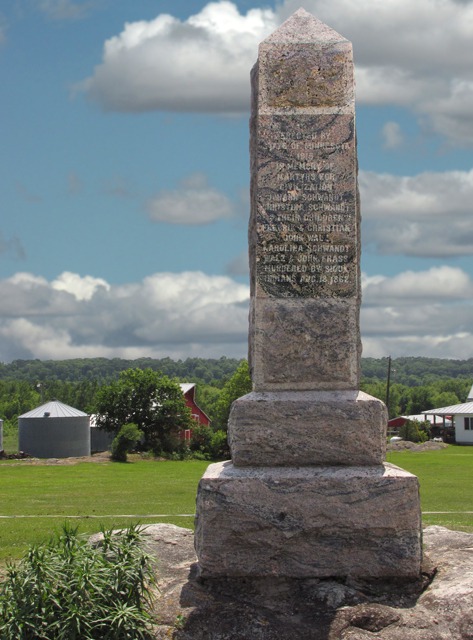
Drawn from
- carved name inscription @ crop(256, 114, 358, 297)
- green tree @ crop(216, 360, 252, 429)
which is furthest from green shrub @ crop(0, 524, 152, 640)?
green tree @ crop(216, 360, 252, 429)

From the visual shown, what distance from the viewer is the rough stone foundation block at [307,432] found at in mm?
9320

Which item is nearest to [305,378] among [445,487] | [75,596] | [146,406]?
[75,596]

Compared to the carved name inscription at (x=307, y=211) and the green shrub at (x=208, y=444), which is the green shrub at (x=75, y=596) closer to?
the carved name inscription at (x=307, y=211)

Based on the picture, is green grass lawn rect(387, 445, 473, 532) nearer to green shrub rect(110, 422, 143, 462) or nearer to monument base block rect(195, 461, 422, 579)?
monument base block rect(195, 461, 422, 579)

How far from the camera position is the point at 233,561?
354 inches

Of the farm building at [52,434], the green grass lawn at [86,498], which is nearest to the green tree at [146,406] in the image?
the farm building at [52,434]

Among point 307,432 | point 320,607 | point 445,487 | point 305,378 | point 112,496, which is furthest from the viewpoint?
point 445,487

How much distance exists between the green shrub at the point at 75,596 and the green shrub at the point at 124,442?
150 ft

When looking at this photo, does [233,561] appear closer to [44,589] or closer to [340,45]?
[44,589]

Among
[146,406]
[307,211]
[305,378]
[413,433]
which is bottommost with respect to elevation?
[413,433]

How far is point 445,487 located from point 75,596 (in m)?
22.9

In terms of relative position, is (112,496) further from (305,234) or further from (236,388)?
(236,388)

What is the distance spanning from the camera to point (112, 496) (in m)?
26.7

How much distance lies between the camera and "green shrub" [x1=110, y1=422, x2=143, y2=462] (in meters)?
53.7
